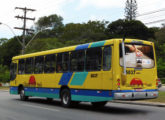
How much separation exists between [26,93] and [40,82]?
2.50 metres

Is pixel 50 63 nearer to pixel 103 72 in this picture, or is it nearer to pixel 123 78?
pixel 103 72

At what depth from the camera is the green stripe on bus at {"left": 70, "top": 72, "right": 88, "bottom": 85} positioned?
46.7 ft

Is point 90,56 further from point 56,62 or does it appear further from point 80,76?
point 56,62

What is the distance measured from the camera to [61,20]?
110m

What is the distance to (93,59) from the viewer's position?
13742 mm

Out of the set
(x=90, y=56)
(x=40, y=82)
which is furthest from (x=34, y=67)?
(x=90, y=56)

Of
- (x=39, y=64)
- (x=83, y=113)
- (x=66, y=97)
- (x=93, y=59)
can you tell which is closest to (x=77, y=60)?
(x=93, y=59)

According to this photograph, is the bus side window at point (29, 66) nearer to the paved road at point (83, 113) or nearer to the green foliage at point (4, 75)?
the paved road at point (83, 113)

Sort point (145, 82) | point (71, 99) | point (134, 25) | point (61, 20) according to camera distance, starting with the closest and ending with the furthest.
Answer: point (145, 82) → point (71, 99) → point (134, 25) → point (61, 20)

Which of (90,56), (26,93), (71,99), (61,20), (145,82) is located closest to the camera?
(145,82)

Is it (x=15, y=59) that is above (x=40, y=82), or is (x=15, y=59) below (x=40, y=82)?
above

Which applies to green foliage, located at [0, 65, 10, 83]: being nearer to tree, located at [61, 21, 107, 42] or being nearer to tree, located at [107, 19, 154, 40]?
tree, located at [107, 19, 154, 40]

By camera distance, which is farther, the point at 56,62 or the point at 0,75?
the point at 0,75

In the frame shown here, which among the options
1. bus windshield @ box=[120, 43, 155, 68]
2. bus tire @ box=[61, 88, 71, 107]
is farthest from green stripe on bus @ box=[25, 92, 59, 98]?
bus windshield @ box=[120, 43, 155, 68]
